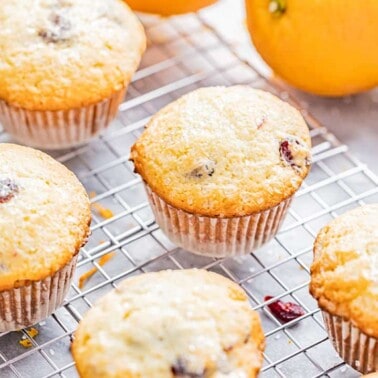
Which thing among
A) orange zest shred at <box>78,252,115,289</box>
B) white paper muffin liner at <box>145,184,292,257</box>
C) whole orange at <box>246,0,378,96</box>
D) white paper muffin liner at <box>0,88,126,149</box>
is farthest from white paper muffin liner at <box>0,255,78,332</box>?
whole orange at <box>246,0,378,96</box>

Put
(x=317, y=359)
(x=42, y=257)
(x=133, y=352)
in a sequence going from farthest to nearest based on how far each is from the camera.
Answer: (x=317, y=359), (x=42, y=257), (x=133, y=352)

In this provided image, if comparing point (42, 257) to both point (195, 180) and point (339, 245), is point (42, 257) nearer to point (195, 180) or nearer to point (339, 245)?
point (195, 180)

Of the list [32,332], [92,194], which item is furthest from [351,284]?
[92,194]

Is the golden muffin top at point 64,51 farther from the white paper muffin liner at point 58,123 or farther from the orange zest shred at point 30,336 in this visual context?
the orange zest shred at point 30,336

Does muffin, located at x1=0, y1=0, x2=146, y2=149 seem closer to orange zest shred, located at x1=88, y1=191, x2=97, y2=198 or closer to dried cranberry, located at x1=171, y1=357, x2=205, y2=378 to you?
orange zest shred, located at x1=88, y1=191, x2=97, y2=198

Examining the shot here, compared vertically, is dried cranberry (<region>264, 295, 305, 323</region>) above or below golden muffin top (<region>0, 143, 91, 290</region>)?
below

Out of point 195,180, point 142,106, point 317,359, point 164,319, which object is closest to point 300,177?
point 195,180

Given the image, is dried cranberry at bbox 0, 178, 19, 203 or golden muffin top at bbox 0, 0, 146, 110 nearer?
dried cranberry at bbox 0, 178, 19, 203
